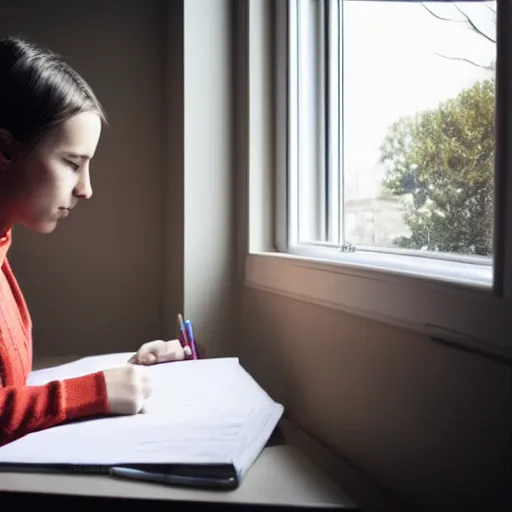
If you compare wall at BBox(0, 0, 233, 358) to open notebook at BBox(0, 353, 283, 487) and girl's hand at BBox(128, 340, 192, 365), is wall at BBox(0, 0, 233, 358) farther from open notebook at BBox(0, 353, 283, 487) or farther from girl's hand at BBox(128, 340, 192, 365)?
open notebook at BBox(0, 353, 283, 487)

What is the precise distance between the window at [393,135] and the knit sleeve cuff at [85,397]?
39 centimetres

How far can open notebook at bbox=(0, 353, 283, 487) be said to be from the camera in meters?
0.72

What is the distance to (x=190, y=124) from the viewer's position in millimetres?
1317

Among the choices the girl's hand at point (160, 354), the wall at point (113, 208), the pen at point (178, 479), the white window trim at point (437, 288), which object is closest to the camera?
the white window trim at point (437, 288)

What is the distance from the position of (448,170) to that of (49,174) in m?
0.53

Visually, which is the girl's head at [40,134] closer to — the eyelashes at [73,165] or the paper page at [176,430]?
the eyelashes at [73,165]

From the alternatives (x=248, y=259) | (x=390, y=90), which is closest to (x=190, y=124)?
(x=248, y=259)

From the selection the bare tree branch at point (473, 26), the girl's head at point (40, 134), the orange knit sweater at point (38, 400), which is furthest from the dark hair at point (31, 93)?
the bare tree branch at point (473, 26)

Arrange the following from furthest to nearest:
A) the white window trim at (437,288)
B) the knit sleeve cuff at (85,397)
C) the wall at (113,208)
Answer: the wall at (113,208) < the knit sleeve cuff at (85,397) < the white window trim at (437,288)

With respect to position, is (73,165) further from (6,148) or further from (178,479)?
(178,479)

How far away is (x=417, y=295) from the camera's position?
70 cm

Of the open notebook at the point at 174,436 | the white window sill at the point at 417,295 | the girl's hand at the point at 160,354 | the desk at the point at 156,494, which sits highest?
the white window sill at the point at 417,295

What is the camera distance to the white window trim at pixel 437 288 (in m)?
0.59

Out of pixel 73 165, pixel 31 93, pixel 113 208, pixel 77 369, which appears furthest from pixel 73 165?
pixel 113 208
